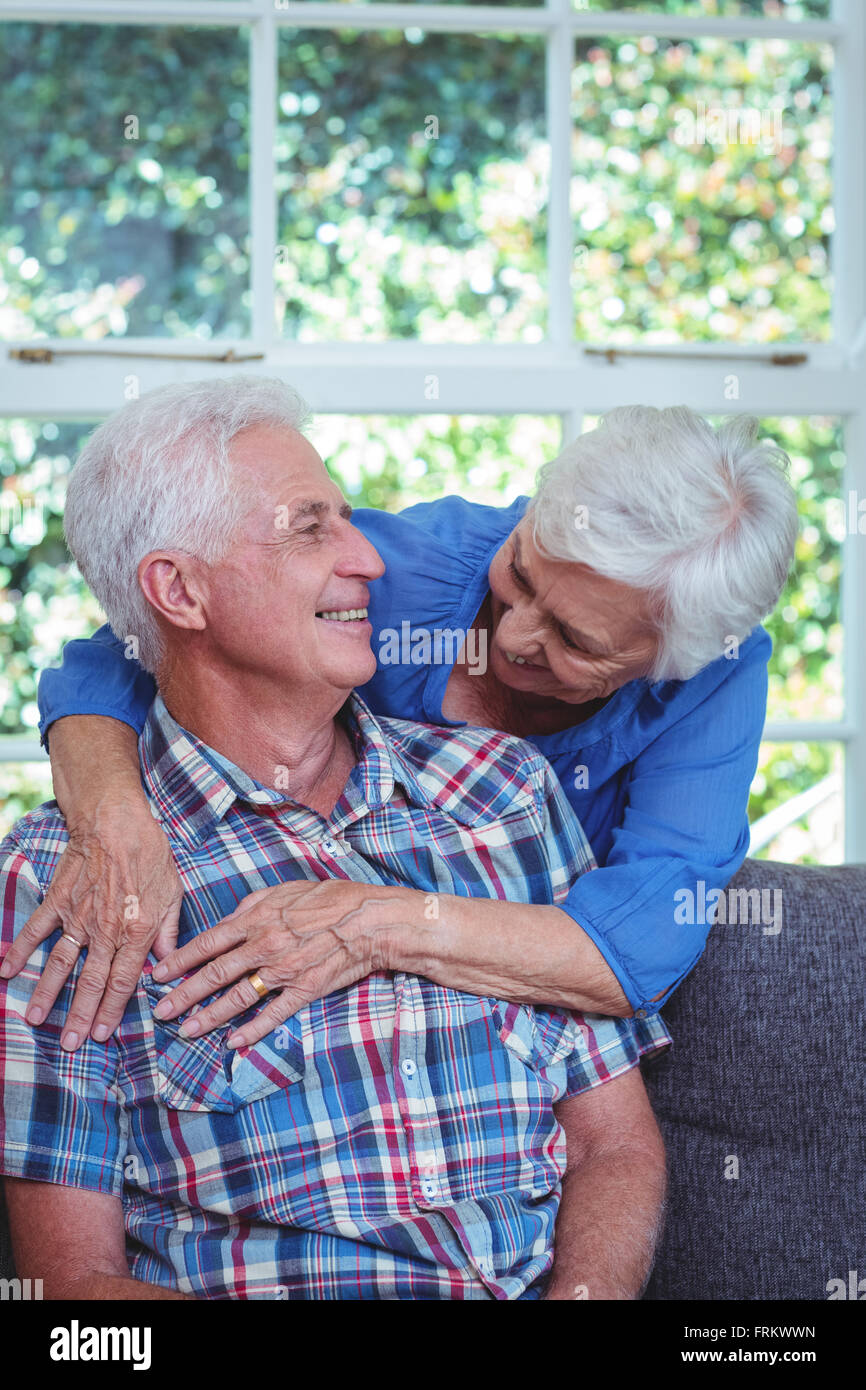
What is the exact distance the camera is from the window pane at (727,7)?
7.57ft

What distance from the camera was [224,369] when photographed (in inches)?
85.4

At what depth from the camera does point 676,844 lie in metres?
1.44

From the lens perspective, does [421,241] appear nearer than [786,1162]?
No

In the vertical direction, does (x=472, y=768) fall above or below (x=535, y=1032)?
above

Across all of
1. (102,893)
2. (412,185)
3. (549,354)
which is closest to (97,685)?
(102,893)

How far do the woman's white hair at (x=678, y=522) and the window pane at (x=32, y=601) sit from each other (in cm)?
117

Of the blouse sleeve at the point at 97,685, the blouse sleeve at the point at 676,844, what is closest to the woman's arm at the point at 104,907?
the blouse sleeve at the point at 97,685

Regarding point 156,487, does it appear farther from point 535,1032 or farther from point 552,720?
point 535,1032

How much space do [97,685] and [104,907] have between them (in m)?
0.36

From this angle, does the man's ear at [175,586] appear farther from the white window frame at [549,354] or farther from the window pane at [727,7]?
the window pane at [727,7]

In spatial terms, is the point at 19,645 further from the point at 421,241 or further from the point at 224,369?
the point at 421,241

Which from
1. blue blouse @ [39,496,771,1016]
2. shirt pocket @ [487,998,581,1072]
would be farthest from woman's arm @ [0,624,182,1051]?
shirt pocket @ [487,998,581,1072]

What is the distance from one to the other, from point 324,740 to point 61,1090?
46 cm
